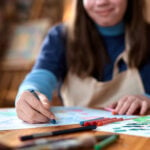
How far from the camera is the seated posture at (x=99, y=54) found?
1071 mm

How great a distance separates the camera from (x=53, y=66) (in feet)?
3.57

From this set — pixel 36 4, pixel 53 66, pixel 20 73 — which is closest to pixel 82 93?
pixel 53 66

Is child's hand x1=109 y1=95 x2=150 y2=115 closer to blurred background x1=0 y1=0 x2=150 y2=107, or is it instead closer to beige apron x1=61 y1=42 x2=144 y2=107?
beige apron x1=61 y1=42 x2=144 y2=107

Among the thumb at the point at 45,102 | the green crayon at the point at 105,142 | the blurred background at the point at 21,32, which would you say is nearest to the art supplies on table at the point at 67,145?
the green crayon at the point at 105,142

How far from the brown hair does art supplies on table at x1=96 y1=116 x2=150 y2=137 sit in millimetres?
479

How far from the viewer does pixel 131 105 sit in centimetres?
78

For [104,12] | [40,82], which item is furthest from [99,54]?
[40,82]

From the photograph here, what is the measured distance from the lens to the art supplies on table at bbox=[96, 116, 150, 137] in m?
0.54

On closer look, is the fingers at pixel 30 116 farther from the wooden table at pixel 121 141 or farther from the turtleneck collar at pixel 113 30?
the turtleneck collar at pixel 113 30

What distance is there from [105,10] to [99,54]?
7.1 inches

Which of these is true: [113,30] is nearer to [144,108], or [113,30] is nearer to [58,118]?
[144,108]

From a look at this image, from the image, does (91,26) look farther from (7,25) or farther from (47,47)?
(7,25)

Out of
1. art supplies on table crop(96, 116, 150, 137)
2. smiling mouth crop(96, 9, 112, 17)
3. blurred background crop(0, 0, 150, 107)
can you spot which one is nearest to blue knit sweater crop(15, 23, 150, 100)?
smiling mouth crop(96, 9, 112, 17)

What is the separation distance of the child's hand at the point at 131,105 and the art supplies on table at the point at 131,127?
11 cm
